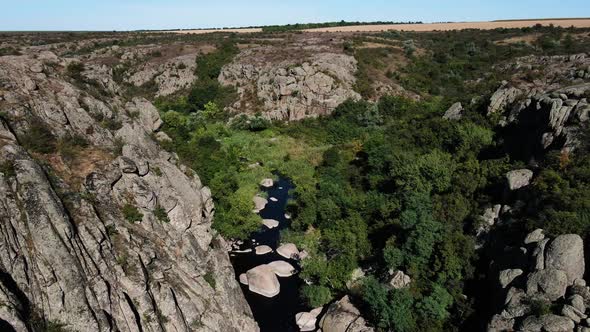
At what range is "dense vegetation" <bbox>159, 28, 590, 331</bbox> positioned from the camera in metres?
38.1

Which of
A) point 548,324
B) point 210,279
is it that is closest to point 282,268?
point 210,279

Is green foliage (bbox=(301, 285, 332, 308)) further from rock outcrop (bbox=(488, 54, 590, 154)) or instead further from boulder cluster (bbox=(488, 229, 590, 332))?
rock outcrop (bbox=(488, 54, 590, 154))

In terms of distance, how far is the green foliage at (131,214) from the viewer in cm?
3725

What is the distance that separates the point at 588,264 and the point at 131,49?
447ft

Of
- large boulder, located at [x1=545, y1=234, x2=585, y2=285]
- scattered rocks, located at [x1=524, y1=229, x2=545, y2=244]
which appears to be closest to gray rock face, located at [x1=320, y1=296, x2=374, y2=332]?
scattered rocks, located at [x1=524, y1=229, x2=545, y2=244]

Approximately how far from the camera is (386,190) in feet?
192

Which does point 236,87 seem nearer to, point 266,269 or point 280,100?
point 280,100

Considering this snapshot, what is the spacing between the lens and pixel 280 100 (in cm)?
10312

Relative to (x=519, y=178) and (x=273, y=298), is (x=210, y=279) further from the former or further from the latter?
(x=519, y=178)

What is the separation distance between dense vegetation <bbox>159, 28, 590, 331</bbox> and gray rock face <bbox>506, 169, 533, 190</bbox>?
1.88 meters

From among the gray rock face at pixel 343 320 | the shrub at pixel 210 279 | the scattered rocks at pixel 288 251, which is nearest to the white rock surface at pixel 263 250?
the scattered rocks at pixel 288 251

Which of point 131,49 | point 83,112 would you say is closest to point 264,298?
point 83,112

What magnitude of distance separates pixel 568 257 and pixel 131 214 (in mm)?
37262

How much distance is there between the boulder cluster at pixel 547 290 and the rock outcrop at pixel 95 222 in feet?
75.2
